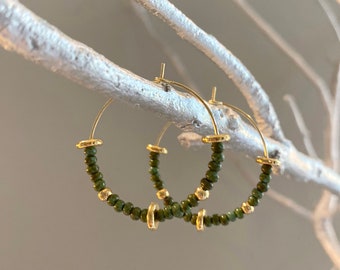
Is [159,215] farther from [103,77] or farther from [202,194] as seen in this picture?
[103,77]

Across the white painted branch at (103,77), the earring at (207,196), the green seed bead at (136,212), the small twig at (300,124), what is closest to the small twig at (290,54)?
the small twig at (300,124)

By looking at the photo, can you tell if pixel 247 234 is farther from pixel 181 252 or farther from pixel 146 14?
pixel 146 14

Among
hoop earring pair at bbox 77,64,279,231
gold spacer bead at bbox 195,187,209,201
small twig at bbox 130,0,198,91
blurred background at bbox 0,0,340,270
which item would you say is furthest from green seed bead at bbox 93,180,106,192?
small twig at bbox 130,0,198,91

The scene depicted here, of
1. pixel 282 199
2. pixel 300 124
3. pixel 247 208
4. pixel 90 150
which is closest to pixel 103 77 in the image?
pixel 90 150

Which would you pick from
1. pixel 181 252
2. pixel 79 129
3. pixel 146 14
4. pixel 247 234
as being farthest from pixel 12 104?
pixel 247 234

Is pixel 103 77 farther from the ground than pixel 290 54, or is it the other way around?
pixel 290 54

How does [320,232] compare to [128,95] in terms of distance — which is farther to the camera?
[320,232]
